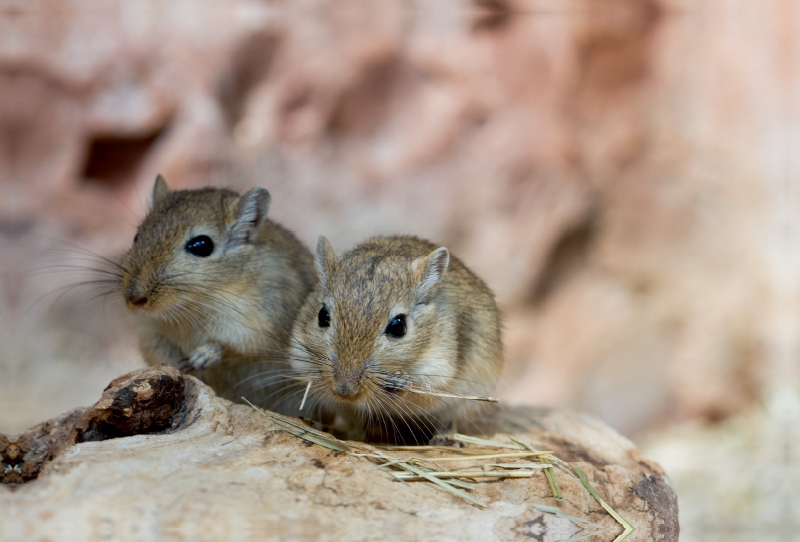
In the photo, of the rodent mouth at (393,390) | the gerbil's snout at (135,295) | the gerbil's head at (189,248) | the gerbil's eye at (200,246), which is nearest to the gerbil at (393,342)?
the rodent mouth at (393,390)

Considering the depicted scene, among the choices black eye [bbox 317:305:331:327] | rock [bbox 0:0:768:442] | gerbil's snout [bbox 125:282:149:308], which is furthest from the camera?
rock [bbox 0:0:768:442]

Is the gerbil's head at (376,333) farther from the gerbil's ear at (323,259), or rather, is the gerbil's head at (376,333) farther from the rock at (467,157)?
the rock at (467,157)

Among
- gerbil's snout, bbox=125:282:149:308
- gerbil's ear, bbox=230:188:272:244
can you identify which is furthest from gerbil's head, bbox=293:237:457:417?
gerbil's snout, bbox=125:282:149:308

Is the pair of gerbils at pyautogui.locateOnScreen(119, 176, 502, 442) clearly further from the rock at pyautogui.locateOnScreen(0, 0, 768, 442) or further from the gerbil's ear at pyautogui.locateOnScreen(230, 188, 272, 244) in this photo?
the rock at pyautogui.locateOnScreen(0, 0, 768, 442)

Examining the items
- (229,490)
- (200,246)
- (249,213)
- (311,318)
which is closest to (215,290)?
(200,246)

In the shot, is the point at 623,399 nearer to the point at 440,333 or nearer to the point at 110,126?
the point at 440,333

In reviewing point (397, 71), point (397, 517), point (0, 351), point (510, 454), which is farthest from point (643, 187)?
point (0, 351)
